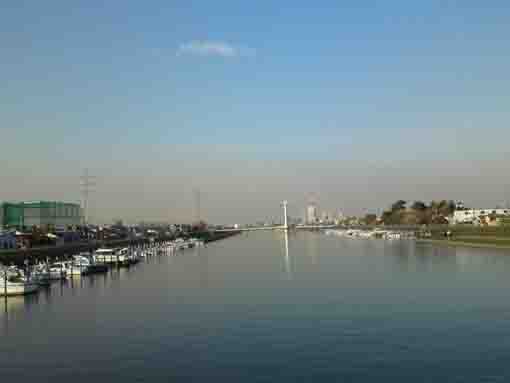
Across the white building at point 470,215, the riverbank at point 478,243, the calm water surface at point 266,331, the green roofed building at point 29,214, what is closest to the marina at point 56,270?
the calm water surface at point 266,331

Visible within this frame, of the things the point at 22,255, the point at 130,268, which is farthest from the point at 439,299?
the point at 22,255

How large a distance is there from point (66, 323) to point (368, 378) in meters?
12.9

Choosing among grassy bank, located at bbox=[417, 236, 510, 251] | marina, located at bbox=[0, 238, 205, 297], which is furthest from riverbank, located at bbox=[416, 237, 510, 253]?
marina, located at bbox=[0, 238, 205, 297]

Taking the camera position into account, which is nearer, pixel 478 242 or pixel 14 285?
pixel 14 285

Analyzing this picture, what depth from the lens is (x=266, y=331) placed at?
743 inches

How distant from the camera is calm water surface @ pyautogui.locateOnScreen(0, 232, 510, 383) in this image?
573 inches

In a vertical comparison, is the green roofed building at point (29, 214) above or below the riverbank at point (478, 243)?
above

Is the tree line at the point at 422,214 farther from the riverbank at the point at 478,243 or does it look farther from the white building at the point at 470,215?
the riverbank at the point at 478,243

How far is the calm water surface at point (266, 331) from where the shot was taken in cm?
1455

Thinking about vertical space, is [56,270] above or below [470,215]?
below

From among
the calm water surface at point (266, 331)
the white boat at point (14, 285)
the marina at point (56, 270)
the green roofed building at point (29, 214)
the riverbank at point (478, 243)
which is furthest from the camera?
the green roofed building at point (29, 214)

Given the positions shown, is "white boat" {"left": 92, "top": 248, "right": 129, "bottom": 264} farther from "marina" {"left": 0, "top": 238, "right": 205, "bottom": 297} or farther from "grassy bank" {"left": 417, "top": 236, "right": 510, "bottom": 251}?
"grassy bank" {"left": 417, "top": 236, "right": 510, "bottom": 251}

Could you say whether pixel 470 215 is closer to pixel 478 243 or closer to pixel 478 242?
pixel 478 242

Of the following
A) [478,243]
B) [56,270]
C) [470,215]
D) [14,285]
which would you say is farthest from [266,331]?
[470,215]
